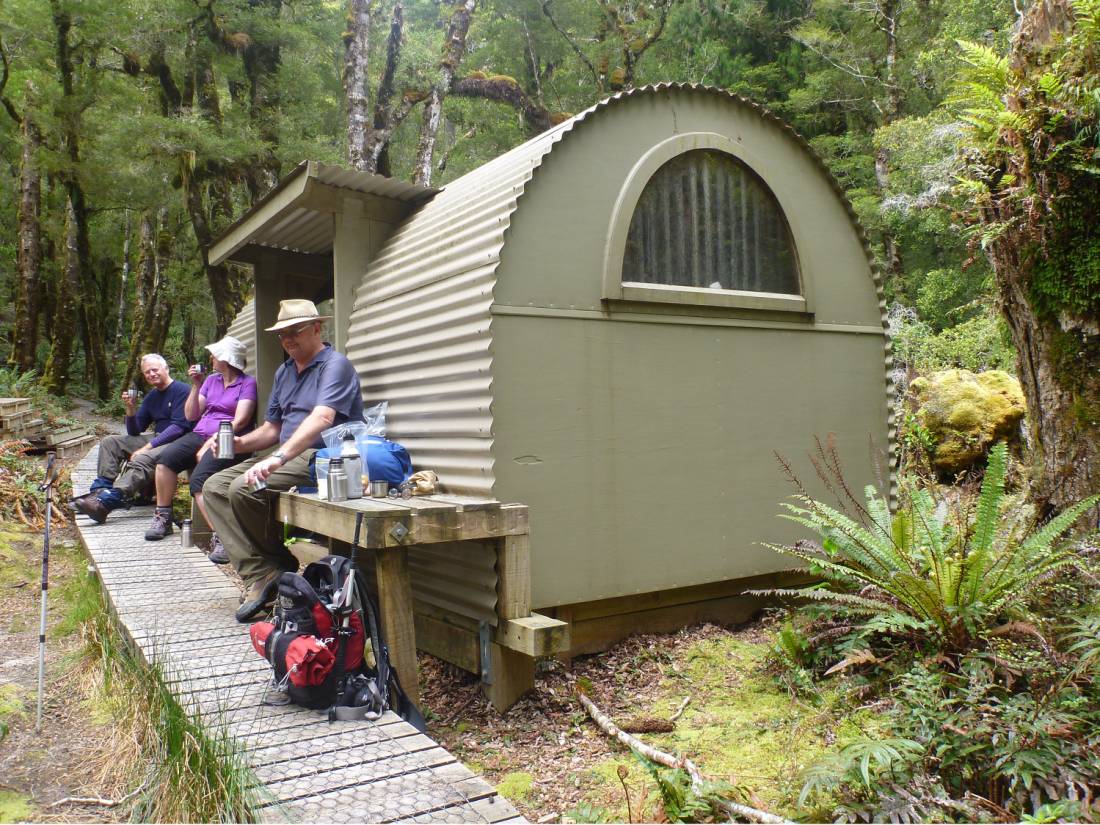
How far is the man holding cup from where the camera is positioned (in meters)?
8.12

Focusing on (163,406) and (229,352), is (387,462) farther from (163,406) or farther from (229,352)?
(163,406)

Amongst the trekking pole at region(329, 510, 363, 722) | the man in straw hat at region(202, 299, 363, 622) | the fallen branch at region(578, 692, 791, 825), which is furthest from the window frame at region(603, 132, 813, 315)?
the fallen branch at region(578, 692, 791, 825)

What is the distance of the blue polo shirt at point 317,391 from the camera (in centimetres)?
543

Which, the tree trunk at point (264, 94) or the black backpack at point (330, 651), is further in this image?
the tree trunk at point (264, 94)

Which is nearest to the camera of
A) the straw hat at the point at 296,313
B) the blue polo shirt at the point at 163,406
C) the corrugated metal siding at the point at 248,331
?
the straw hat at the point at 296,313

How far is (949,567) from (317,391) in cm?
410

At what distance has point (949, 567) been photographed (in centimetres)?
428

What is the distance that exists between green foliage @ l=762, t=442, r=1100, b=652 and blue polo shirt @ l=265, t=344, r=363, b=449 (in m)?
3.15

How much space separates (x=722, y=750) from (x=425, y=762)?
1.63 m

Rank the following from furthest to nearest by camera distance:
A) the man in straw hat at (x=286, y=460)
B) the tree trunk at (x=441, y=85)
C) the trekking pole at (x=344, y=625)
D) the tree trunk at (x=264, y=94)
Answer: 1. the tree trunk at (x=264, y=94)
2. the tree trunk at (x=441, y=85)
3. the man in straw hat at (x=286, y=460)
4. the trekking pole at (x=344, y=625)

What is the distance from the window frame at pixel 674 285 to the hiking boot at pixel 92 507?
232 inches

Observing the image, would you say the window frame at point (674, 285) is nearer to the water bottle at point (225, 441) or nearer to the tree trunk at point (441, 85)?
the water bottle at point (225, 441)

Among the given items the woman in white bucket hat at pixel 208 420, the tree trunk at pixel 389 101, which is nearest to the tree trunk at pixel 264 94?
the tree trunk at pixel 389 101

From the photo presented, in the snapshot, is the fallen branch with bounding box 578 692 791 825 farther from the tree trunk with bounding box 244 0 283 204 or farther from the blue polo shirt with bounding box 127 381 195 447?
the tree trunk with bounding box 244 0 283 204
